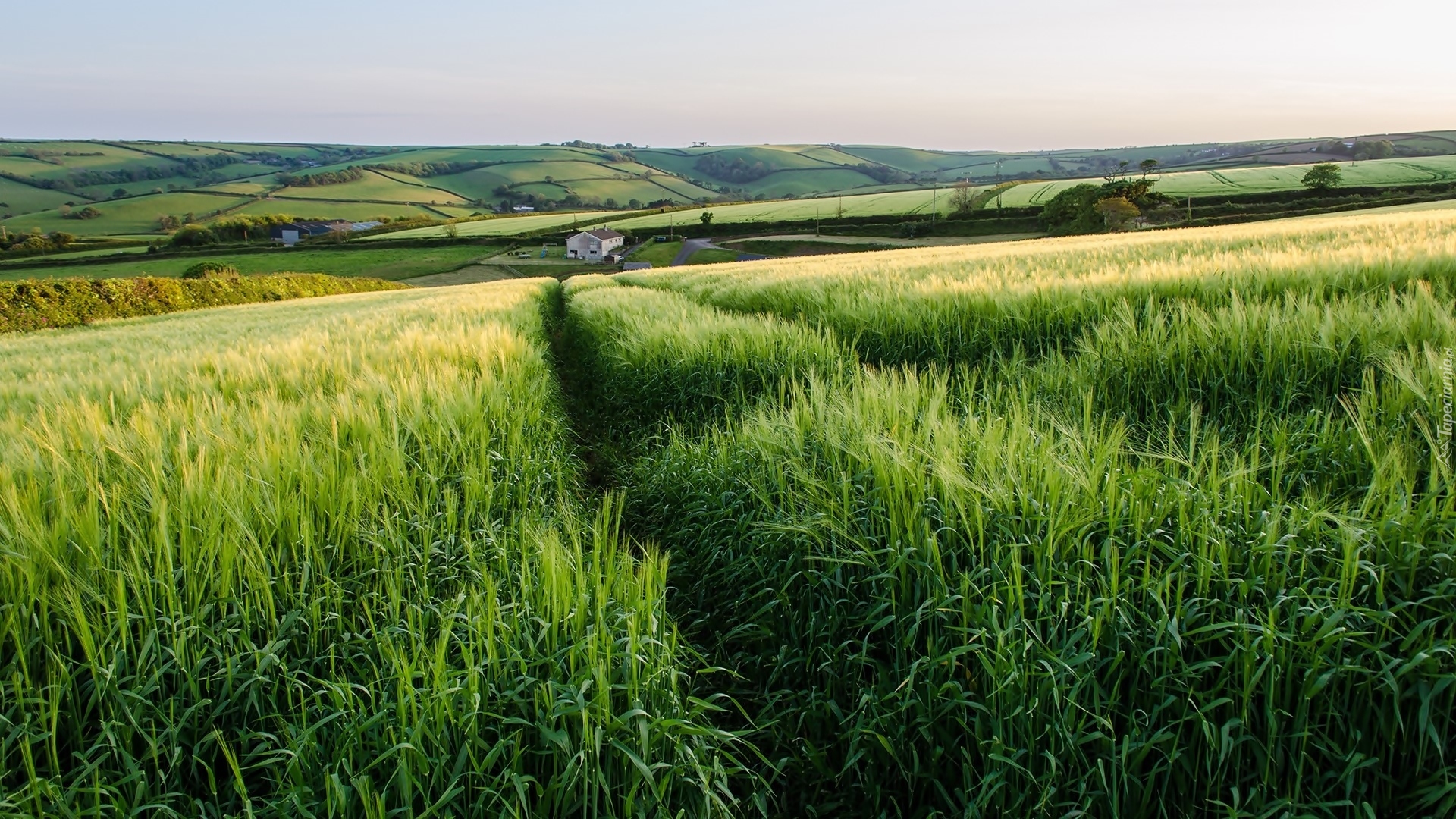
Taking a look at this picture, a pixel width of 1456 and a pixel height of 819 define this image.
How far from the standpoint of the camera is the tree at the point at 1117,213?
4881 cm

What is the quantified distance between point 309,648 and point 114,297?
28280 millimetres

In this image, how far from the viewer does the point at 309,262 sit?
59438 millimetres

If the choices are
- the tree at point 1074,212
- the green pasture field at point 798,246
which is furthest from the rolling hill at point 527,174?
the green pasture field at point 798,246

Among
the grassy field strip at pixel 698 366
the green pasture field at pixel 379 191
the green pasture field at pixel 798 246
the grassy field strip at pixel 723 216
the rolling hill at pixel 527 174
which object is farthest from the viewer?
the green pasture field at pixel 379 191

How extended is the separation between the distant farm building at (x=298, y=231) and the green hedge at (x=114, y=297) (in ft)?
180

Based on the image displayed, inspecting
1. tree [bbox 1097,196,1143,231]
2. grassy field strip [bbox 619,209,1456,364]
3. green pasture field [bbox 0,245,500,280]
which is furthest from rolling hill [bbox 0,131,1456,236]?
grassy field strip [bbox 619,209,1456,364]

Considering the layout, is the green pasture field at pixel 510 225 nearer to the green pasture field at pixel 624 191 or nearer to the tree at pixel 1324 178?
the green pasture field at pixel 624 191

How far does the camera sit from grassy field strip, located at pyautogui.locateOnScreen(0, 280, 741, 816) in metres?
1.30

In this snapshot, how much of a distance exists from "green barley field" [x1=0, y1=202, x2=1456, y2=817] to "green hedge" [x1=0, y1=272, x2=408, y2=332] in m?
23.0

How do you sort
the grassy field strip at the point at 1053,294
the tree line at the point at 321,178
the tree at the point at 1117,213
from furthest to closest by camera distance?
1. the tree line at the point at 321,178
2. the tree at the point at 1117,213
3. the grassy field strip at the point at 1053,294

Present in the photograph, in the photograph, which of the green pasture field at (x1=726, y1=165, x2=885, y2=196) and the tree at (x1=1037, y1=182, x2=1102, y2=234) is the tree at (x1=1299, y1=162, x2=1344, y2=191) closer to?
the tree at (x1=1037, y1=182, x2=1102, y2=234)

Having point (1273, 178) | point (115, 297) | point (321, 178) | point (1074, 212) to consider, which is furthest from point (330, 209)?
point (1273, 178)

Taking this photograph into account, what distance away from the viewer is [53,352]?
10531 mm

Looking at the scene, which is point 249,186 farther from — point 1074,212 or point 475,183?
point 1074,212
